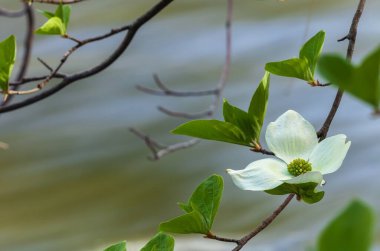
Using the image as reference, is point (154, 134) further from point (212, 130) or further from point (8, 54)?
point (212, 130)

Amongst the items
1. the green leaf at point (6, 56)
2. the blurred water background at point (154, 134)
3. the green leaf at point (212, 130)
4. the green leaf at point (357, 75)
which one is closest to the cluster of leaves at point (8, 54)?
the green leaf at point (6, 56)

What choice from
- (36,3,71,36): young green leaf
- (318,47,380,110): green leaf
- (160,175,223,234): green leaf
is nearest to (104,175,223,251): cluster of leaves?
(160,175,223,234): green leaf

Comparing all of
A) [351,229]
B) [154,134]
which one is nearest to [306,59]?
[351,229]

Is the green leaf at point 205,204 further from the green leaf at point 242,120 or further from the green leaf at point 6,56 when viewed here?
the green leaf at point 6,56

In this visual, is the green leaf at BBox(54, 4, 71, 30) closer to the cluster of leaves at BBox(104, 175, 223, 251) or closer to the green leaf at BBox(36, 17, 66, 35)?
the green leaf at BBox(36, 17, 66, 35)

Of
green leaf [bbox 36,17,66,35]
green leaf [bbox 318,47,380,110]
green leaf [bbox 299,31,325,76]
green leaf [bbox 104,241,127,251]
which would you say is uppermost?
green leaf [bbox 318,47,380,110]

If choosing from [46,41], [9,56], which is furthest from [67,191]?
[9,56]

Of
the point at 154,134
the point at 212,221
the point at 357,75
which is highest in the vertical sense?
the point at 357,75
